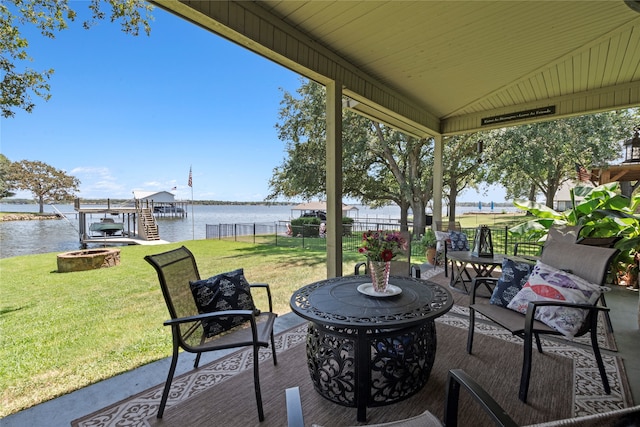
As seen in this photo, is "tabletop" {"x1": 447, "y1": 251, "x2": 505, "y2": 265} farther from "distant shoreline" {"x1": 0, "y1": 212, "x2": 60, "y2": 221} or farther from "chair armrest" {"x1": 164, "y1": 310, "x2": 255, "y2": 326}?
Answer: "distant shoreline" {"x1": 0, "y1": 212, "x2": 60, "y2": 221}

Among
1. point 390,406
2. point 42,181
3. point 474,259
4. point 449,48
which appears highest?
point 449,48

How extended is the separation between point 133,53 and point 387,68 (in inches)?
308

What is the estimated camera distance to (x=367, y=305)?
6.46ft

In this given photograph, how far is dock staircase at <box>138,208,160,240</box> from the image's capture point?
1487cm

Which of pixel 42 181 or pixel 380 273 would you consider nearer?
pixel 380 273

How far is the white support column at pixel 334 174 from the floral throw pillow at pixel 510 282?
5.47 feet

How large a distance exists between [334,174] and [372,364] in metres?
2.21

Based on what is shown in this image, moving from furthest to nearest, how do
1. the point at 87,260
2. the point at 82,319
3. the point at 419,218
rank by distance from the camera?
the point at 419,218, the point at 87,260, the point at 82,319

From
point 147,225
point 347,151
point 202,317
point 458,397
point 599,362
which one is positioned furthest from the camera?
point 147,225

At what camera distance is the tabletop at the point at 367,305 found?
5.62 feet

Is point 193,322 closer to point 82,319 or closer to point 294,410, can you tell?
point 294,410

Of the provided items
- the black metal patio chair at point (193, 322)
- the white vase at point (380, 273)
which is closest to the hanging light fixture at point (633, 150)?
the white vase at point (380, 273)

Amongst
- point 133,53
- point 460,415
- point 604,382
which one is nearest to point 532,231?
point 604,382

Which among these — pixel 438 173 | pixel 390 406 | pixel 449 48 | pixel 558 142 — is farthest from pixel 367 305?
pixel 558 142
